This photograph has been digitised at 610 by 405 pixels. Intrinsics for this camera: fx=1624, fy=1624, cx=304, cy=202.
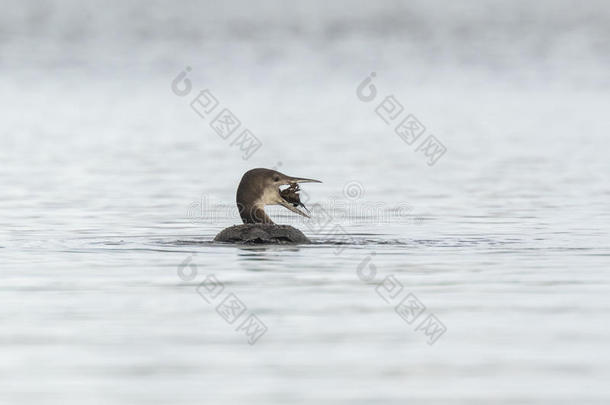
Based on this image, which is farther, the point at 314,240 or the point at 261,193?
the point at 261,193

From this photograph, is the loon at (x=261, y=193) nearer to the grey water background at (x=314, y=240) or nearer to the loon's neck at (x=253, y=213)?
the loon's neck at (x=253, y=213)

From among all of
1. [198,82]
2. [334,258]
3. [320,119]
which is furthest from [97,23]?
[334,258]

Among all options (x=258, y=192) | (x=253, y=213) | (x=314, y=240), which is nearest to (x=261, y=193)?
(x=258, y=192)

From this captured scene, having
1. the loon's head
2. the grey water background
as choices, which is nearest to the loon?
the loon's head

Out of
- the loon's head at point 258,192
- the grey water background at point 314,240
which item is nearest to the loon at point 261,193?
the loon's head at point 258,192

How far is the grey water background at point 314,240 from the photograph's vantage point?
8.55 metres

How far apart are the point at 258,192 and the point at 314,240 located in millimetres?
740

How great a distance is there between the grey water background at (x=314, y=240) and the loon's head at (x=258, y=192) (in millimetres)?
590

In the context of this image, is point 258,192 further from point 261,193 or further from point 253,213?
point 253,213

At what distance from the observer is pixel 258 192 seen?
14.9 metres

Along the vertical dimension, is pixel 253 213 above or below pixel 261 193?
below

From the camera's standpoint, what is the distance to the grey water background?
8555 millimetres

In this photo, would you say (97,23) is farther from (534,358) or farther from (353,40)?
(534,358)

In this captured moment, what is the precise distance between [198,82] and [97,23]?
92.9ft
